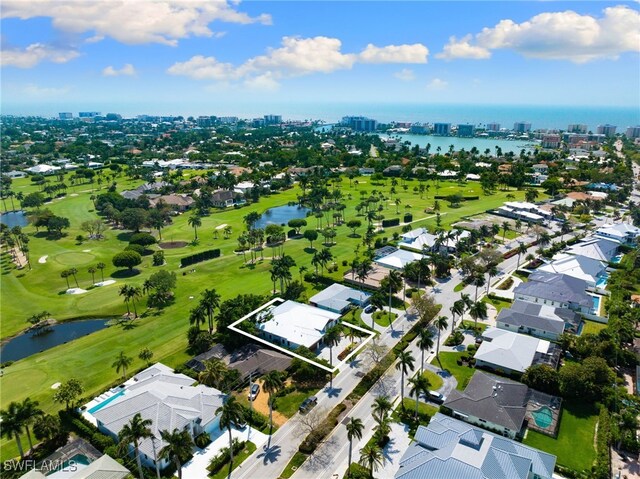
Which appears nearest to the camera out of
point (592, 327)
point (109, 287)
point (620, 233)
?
point (592, 327)

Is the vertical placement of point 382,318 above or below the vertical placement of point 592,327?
below

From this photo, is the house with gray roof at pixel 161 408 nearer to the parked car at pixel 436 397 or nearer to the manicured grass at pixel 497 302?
the parked car at pixel 436 397

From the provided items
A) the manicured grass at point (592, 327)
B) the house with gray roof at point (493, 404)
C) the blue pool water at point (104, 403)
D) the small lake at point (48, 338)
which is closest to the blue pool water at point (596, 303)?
the manicured grass at point (592, 327)

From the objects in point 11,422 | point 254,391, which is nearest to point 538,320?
point 254,391

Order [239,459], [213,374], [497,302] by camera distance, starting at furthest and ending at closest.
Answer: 1. [497,302]
2. [213,374]
3. [239,459]

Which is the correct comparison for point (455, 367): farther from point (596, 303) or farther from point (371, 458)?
point (596, 303)
